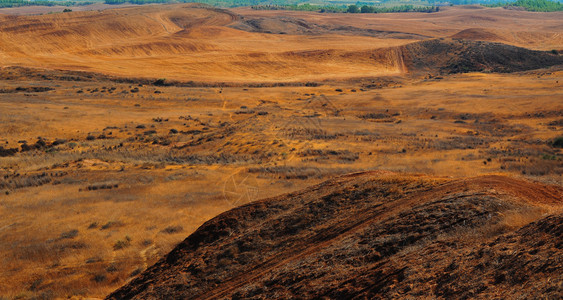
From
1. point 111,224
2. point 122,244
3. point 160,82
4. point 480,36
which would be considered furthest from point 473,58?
point 122,244

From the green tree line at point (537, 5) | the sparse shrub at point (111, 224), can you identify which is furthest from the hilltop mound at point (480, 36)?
the sparse shrub at point (111, 224)

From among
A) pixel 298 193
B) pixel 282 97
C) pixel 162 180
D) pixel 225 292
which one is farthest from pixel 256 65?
pixel 225 292

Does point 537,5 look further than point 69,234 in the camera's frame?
Yes

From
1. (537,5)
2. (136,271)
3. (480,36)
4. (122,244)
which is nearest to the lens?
(136,271)

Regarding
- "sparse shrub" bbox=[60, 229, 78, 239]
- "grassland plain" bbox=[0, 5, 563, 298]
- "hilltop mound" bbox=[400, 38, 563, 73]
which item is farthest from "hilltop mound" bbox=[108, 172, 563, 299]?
"hilltop mound" bbox=[400, 38, 563, 73]

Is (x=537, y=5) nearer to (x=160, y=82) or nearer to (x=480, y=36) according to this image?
(x=480, y=36)

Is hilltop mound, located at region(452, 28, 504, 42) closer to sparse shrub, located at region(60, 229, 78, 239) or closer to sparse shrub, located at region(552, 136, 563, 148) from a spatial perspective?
sparse shrub, located at region(552, 136, 563, 148)

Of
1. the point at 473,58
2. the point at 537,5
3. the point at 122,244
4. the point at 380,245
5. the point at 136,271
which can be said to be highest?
the point at 537,5
